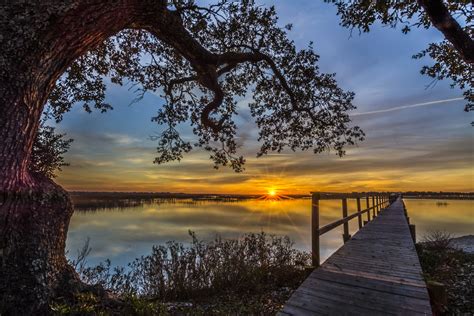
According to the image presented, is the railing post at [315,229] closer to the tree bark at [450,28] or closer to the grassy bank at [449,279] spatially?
the grassy bank at [449,279]

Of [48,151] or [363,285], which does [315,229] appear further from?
[48,151]

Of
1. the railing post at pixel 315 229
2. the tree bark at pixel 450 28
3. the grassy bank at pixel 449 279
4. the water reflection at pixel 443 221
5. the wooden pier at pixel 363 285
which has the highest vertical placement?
the tree bark at pixel 450 28

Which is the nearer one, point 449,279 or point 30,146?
point 30,146

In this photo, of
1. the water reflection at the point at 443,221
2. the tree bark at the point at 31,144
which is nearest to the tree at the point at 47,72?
the tree bark at the point at 31,144

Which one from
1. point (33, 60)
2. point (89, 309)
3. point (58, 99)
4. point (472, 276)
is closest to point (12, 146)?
point (33, 60)

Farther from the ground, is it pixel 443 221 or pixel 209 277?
pixel 209 277

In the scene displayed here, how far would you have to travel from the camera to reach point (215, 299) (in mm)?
5117

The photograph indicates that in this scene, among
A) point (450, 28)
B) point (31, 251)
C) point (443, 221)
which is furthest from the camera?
point (443, 221)

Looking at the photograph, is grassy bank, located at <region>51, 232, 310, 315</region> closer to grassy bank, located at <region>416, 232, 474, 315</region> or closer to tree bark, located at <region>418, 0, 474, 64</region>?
grassy bank, located at <region>416, 232, 474, 315</region>

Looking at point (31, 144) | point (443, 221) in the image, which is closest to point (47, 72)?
point (31, 144)

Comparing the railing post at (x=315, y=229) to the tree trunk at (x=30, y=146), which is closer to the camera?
the tree trunk at (x=30, y=146)

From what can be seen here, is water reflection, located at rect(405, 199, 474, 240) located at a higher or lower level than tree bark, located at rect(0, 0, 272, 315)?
lower

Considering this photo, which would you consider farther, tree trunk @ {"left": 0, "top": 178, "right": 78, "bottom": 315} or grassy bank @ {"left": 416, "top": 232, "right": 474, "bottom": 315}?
grassy bank @ {"left": 416, "top": 232, "right": 474, "bottom": 315}

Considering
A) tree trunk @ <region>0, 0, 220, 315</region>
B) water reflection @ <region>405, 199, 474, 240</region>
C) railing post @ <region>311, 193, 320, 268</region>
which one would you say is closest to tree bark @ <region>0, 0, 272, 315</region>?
tree trunk @ <region>0, 0, 220, 315</region>
